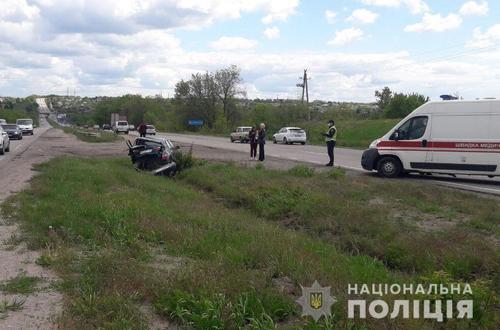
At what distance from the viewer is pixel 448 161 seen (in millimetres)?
15180

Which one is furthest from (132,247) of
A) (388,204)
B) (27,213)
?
(388,204)

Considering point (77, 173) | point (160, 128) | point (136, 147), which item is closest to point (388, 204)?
point (77, 173)

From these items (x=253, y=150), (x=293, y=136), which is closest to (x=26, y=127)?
(x=293, y=136)

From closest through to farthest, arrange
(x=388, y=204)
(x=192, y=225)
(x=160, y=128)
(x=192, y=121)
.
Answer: (x=192, y=225), (x=388, y=204), (x=192, y=121), (x=160, y=128)

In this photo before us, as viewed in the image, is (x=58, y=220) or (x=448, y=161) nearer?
(x=58, y=220)

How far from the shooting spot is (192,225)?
8.62m

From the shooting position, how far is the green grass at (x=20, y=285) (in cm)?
550

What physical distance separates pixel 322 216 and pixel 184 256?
12.9 ft

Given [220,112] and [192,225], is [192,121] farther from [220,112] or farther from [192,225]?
[192,225]

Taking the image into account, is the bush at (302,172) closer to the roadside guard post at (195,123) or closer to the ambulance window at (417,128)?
the ambulance window at (417,128)

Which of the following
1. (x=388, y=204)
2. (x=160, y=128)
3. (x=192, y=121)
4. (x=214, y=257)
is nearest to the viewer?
(x=214, y=257)

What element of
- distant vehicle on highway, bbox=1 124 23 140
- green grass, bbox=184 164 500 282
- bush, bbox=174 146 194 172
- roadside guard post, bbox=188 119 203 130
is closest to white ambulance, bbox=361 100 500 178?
green grass, bbox=184 164 500 282

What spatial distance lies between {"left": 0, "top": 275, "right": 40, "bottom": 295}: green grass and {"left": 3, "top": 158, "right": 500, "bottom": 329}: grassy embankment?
32cm

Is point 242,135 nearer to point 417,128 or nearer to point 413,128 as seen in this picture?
point 413,128
